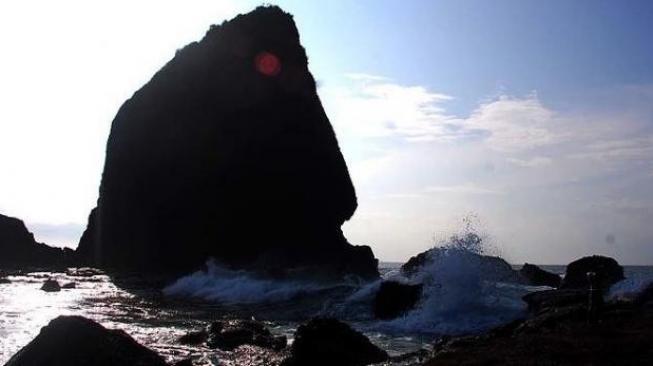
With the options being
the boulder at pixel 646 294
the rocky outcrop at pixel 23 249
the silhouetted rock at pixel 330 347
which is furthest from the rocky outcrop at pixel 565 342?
the rocky outcrop at pixel 23 249

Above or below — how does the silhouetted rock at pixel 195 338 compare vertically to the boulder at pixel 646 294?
below

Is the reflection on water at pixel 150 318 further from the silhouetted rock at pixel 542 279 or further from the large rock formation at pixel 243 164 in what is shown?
the large rock formation at pixel 243 164

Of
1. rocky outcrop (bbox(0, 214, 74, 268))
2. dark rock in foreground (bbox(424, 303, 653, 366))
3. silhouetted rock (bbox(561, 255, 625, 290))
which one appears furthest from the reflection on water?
rocky outcrop (bbox(0, 214, 74, 268))

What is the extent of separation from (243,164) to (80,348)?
5960 cm

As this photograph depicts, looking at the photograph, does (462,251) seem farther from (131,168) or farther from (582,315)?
(131,168)

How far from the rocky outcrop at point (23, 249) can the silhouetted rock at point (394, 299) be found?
79.4 metres

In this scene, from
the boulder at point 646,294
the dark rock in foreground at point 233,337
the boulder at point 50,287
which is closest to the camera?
the dark rock in foreground at point 233,337

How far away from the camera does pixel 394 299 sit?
75.7 ft

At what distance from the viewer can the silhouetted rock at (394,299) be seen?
22500mm

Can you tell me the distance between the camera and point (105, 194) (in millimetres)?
85375

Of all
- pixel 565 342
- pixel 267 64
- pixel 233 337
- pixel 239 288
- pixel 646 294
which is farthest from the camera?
pixel 267 64

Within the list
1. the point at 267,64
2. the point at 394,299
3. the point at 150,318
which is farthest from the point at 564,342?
the point at 267,64

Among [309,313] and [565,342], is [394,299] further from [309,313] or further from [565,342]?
[565,342]

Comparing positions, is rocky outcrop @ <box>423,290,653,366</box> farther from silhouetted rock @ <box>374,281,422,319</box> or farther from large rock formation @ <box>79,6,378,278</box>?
large rock formation @ <box>79,6,378,278</box>
